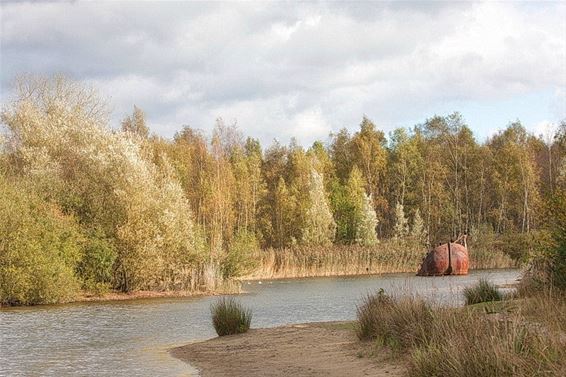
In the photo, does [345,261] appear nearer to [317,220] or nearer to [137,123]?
[317,220]

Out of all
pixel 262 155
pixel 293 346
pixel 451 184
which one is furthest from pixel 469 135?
pixel 293 346

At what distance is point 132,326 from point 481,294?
37.7 feet

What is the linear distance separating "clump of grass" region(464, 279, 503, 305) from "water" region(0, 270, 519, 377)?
370 mm

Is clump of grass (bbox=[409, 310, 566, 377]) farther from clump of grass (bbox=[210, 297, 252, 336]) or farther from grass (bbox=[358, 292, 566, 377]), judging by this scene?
clump of grass (bbox=[210, 297, 252, 336])

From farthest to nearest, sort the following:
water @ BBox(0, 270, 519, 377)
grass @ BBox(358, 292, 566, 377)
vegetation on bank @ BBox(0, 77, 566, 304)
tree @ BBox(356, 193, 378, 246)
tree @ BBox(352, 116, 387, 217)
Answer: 1. tree @ BBox(352, 116, 387, 217)
2. tree @ BBox(356, 193, 378, 246)
3. vegetation on bank @ BBox(0, 77, 566, 304)
4. water @ BBox(0, 270, 519, 377)
5. grass @ BBox(358, 292, 566, 377)

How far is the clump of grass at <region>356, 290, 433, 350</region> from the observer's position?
13.7 m

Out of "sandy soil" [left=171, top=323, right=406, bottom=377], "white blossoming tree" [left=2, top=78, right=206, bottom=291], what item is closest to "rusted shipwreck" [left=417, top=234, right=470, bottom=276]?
"white blossoming tree" [left=2, top=78, right=206, bottom=291]

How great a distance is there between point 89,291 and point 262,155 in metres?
54.6

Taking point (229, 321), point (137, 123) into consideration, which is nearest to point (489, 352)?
point (229, 321)

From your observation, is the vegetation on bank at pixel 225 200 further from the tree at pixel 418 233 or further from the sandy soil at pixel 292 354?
the sandy soil at pixel 292 354

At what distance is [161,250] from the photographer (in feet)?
137

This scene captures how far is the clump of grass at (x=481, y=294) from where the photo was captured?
2041 centimetres

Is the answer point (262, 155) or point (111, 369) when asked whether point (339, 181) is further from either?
point (111, 369)

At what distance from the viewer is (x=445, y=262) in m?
48.0
